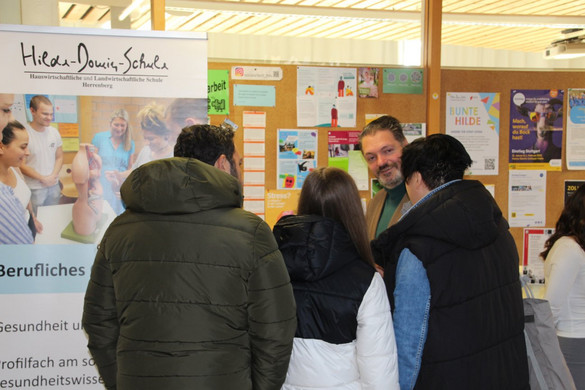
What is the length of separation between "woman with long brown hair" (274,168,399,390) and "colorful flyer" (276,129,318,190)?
5.15 feet

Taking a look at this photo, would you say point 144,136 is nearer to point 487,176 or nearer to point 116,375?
point 116,375

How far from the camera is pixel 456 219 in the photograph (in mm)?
1812

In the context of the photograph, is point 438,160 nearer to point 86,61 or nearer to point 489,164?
point 86,61

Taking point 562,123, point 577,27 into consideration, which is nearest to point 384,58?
point 562,123

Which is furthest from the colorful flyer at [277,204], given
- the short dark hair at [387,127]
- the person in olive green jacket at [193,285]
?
the person in olive green jacket at [193,285]

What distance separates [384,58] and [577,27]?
147cm

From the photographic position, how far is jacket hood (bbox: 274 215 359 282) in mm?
1690

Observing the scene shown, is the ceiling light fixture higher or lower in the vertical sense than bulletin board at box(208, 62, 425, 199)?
higher

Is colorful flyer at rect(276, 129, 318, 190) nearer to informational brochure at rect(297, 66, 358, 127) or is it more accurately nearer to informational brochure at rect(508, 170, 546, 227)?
informational brochure at rect(297, 66, 358, 127)

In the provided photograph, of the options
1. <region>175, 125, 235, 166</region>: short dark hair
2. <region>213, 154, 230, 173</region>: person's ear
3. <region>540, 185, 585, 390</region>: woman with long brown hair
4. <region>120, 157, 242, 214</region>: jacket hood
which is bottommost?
<region>540, 185, 585, 390</region>: woman with long brown hair

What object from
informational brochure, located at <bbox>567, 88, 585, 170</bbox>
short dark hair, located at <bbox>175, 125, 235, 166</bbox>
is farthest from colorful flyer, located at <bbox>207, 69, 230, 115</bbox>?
informational brochure, located at <bbox>567, 88, 585, 170</bbox>

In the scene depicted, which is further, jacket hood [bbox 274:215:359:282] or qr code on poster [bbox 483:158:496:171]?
qr code on poster [bbox 483:158:496:171]

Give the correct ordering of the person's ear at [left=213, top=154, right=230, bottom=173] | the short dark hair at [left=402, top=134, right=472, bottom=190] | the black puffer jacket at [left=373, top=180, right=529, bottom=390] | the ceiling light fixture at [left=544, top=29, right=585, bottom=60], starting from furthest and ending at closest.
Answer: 1. the ceiling light fixture at [left=544, top=29, right=585, bottom=60]
2. the person's ear at [left=213, top=154, right=230, bottom=173]
3. the short dark hair at [left=402, top=134, right=472, bottom=190]
4. the black puffer jacket at [left=373, top=180, right=529, bottom=390]

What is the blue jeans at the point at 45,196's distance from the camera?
8.23ft
